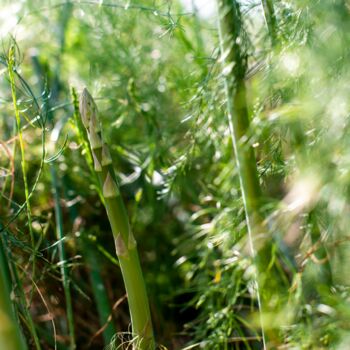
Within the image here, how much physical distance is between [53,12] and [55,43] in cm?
10

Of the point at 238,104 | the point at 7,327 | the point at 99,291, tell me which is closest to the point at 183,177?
the point at 99,291

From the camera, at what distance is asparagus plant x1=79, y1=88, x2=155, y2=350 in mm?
785

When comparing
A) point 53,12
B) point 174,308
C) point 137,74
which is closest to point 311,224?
point 174,308

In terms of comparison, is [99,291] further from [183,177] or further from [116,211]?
[116,211]

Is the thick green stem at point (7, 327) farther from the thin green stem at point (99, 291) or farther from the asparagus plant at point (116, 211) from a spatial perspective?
the thin green stem at point (99, 291)

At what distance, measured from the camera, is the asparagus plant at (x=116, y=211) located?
0.78 meters

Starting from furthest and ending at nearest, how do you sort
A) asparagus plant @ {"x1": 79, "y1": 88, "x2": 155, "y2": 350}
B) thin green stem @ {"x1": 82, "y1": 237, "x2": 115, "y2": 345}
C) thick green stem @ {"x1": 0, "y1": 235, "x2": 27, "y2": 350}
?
thin green stem @ {"x1": 82, "y1": 237, "x2": 115, "y2": 345} → asparagus plant @ {"x1": 79, "y1": 88, "x2": 155, "y2": 350} → thick green stem @ {"x1": 0, "y1": 235, "x2": 27, "y2": 350}

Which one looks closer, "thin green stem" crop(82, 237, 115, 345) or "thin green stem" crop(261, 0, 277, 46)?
"thin green stem" crop(261, 0, 277, 46)

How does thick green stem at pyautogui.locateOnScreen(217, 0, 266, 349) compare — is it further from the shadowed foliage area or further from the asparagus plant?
the asparagus plant

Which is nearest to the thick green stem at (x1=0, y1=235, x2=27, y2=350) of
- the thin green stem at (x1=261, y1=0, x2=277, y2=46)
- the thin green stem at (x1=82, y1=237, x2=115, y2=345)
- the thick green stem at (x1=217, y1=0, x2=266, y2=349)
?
the thick green stem at (x1=217, y1=0, x2=266, y2=349)

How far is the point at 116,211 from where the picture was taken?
2.58 ft

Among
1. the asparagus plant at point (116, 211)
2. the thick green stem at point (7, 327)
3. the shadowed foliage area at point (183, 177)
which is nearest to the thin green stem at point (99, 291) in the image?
the shadowed foliage area at point (183, 177)

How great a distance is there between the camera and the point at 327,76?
660mm

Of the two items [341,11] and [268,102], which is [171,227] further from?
[341,11]
